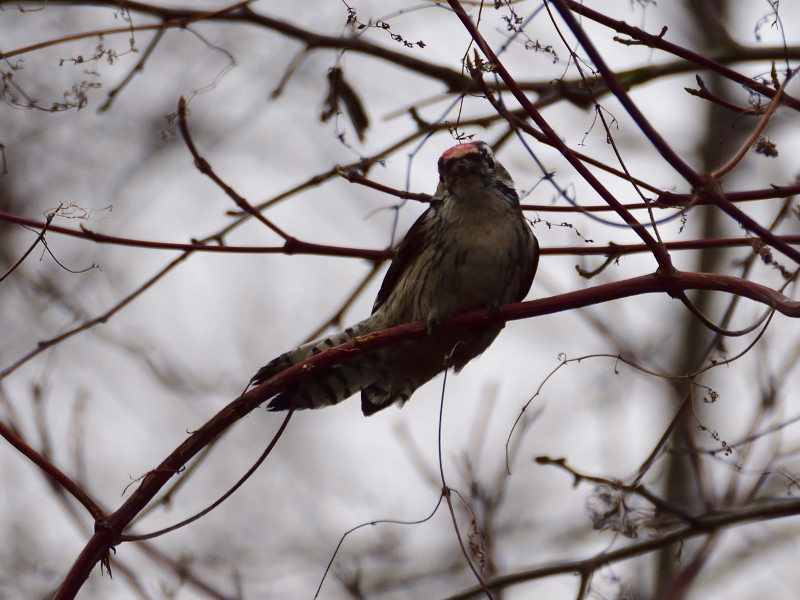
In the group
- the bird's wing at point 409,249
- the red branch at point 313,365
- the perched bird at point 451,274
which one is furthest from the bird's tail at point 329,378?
the red branch at point 313,365

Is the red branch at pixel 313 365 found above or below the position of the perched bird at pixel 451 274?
below

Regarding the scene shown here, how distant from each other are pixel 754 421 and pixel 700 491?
2.80ft

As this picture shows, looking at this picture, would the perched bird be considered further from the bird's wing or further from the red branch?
the red branch

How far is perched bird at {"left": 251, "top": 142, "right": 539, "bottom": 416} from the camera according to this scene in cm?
435

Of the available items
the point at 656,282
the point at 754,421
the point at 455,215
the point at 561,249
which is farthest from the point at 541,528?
the point at 656,282

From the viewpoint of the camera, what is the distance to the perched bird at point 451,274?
4352mm

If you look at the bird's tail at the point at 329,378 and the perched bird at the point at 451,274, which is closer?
the bird's tail at the point at 329,378

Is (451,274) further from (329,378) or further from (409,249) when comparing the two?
(329,378)

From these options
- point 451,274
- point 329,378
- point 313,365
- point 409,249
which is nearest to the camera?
point 313,365

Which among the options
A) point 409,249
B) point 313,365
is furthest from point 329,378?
point 313,365

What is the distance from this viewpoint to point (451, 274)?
436 cm

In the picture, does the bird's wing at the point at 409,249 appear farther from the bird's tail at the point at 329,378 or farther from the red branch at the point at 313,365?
the red branch at the point at 313,365

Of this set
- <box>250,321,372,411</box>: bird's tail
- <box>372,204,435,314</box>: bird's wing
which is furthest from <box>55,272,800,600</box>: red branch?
<box>372,204,435,314</box>: bird's wing

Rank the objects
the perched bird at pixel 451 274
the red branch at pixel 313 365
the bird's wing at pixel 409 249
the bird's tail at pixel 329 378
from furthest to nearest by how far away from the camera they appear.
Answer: the bird's wing at pixel 409 249 → the perched bird at pixel 451 274 → the bird's tail at pixel 329 378 → the red branch at pixel 313 365
